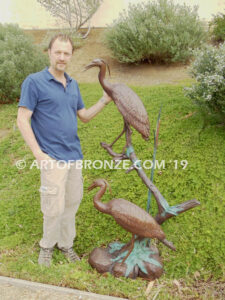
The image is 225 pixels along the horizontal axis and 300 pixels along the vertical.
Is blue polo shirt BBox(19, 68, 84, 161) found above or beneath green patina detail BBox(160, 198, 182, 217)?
above

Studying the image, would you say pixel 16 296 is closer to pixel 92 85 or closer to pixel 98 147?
pixel 98 147

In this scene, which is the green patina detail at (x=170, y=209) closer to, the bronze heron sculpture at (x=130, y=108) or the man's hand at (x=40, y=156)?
the bronze heron sculpture at (x=130, y=108)

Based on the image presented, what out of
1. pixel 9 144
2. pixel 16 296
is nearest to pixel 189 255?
pixel 16 296

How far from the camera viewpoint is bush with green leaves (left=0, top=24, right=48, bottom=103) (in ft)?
22.8

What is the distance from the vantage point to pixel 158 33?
7.18m

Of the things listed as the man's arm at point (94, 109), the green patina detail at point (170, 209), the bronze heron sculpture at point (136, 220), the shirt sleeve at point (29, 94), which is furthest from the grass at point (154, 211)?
the shirt sleeve at point (29, 94)

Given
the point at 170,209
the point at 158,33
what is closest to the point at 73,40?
the point at 158,33

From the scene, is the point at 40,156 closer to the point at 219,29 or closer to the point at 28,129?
the point at 28,129

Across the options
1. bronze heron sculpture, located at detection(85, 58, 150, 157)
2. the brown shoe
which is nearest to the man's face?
bronze heron sculpture, located at detection(85, 58, 150, 157)

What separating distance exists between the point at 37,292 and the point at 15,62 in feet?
19.2

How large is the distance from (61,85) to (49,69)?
182mm

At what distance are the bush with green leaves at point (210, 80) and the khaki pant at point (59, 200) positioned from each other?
7.23 ft

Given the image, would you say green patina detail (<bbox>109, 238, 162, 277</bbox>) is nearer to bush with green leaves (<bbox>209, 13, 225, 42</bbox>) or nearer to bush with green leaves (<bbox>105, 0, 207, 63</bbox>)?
bush with green leaves (<bbox>105, 0, 207, 63</bbox>)

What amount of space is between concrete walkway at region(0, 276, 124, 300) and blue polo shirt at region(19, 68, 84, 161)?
116 centimetres
